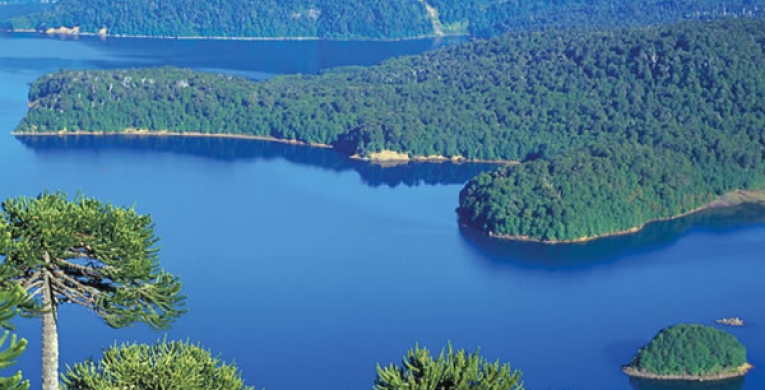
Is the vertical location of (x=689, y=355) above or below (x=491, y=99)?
below

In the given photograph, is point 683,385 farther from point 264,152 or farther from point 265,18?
point 265,18

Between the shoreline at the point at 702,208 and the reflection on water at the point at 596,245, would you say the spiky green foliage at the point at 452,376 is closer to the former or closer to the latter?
A: the reflection on water at the point at 596,245

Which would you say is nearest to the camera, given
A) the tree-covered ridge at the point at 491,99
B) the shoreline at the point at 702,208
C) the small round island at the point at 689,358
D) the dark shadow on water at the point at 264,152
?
the small round island at the point at 689,358

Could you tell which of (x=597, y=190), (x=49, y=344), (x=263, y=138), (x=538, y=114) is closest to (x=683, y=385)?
(x=597, y=190)

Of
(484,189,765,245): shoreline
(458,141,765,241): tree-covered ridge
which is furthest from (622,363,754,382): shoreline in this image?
(458,141,765,241): tree-covered ridge

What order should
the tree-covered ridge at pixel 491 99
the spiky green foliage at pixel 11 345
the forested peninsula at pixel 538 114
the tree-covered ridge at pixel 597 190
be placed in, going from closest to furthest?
the spiky green foliage at pixel 11 345, the tree-covered ridge at pixel 597 190, the forested peninsula at pixel 538 114, the tree-covered ridge at pixel 491 99

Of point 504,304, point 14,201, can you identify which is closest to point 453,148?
point 504,304

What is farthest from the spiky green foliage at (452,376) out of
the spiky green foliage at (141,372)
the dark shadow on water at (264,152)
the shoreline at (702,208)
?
the dark shadow on water at (264,152)
